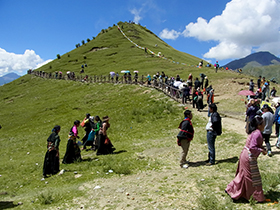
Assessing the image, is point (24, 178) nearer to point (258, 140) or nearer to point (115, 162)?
point (115, 162)

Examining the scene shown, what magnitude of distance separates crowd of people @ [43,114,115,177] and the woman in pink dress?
25.1 ft

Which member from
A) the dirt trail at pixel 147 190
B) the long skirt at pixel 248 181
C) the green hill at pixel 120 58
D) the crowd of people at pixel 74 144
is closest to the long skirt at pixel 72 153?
the crowd of people at pixel 74 144

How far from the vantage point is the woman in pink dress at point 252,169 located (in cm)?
567

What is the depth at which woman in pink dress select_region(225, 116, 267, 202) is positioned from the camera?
5.67 meters

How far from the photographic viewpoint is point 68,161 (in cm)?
1167

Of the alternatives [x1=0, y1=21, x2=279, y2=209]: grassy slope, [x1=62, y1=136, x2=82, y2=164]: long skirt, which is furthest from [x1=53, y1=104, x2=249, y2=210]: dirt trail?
[x1=62, y1=136, x2=82, y2=164]: long skirt

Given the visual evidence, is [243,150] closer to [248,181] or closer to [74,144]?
[248,181]

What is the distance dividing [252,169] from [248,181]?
0.34 m

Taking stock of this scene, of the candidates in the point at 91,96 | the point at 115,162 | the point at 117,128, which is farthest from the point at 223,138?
the point at 91,96

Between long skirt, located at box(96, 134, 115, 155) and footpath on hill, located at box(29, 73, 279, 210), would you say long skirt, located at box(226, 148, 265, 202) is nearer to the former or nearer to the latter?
footpath on hill, located at box(29, 73, 279, 210)

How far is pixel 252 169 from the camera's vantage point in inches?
226

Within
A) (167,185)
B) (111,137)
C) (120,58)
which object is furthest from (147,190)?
(120,58)

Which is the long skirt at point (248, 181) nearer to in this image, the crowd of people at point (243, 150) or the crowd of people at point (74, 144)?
the crowd of people at point (243, 150)

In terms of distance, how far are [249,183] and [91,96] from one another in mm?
32594
